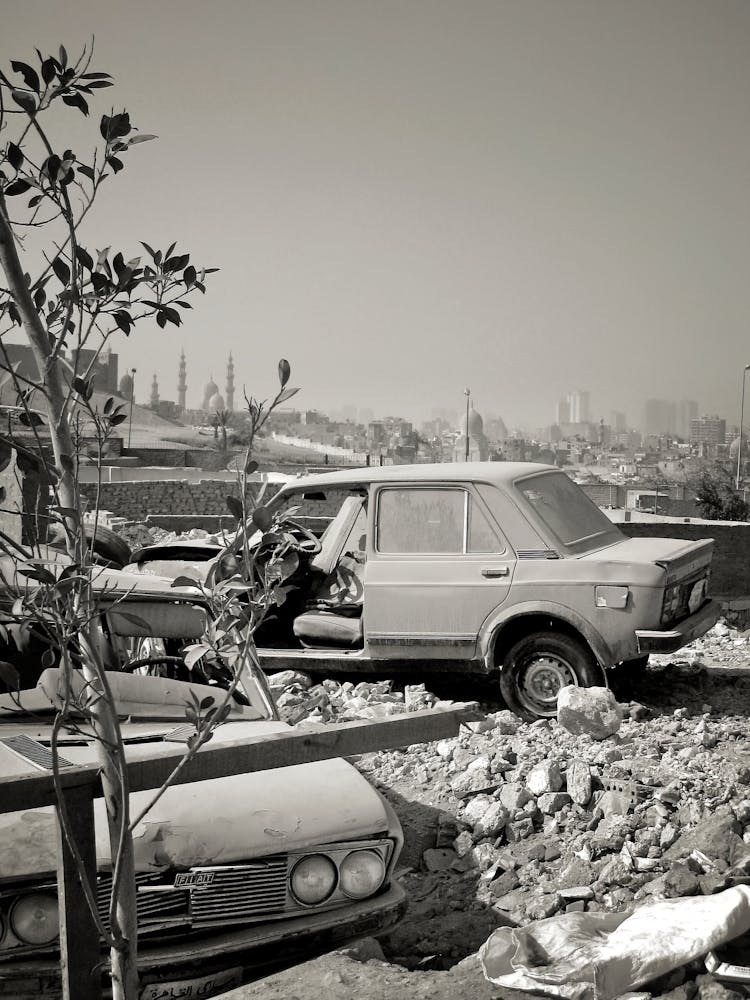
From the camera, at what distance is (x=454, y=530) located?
7.16 m

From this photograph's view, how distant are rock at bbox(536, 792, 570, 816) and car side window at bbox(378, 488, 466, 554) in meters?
2.16

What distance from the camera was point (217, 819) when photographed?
3.35 meters

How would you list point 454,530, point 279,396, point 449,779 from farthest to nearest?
point 454,530, point 449,779, point 279,396

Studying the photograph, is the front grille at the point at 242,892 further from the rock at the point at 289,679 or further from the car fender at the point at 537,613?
the rock at the point at 289,679

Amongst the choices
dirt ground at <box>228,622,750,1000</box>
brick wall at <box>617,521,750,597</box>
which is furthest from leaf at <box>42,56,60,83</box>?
brick wall at <box>617,521,750,597</box>

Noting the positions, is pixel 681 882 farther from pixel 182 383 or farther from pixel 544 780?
pixel 182 383

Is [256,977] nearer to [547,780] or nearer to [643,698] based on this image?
[547,780]

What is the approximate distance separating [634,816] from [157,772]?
3.08m

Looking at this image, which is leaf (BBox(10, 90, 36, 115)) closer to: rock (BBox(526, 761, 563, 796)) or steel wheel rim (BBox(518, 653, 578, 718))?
rock (BBox(526, 761, 563, 796))

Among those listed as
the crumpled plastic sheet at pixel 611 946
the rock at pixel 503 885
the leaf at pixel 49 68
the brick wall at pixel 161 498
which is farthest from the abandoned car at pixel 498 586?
the brick wall at pixel 161 498

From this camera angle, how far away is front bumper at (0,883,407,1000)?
9.73 feet

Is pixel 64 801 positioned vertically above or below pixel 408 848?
above

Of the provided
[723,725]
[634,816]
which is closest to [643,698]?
[723,725]

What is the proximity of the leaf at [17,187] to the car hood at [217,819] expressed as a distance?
5.10 feet
